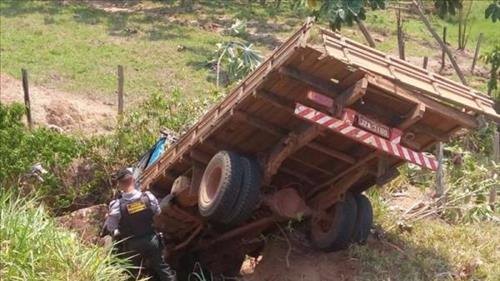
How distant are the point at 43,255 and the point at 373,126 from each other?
9.48 feet

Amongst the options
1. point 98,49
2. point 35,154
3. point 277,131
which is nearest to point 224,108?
point 277,131

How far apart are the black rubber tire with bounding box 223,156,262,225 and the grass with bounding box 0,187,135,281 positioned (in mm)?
1271

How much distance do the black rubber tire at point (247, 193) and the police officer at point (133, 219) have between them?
0.79 m

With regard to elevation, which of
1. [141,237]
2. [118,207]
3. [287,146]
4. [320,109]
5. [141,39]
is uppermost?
[320,109]

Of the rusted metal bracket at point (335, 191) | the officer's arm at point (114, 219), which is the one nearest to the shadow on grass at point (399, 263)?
the rusted metal bracket at point (335, 191)

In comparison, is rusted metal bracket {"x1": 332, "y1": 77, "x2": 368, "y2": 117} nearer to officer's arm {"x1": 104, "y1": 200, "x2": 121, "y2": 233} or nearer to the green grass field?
officer's arm {"x1": 104, "y1": 200, "x2": 121, "y2": 233}

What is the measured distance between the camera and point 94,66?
1820cm

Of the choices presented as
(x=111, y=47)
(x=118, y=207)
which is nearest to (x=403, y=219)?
(x=118, y=207)

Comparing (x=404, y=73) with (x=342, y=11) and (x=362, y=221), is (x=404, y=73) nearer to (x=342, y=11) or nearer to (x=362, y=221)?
(x=362, y=221)

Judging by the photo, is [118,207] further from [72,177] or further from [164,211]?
[72,177]

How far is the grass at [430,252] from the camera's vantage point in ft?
27.1

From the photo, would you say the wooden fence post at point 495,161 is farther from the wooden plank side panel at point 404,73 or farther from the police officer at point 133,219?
the police officer at point 133,219

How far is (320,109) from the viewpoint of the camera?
661 cm

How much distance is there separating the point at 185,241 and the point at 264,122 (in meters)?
2.65
